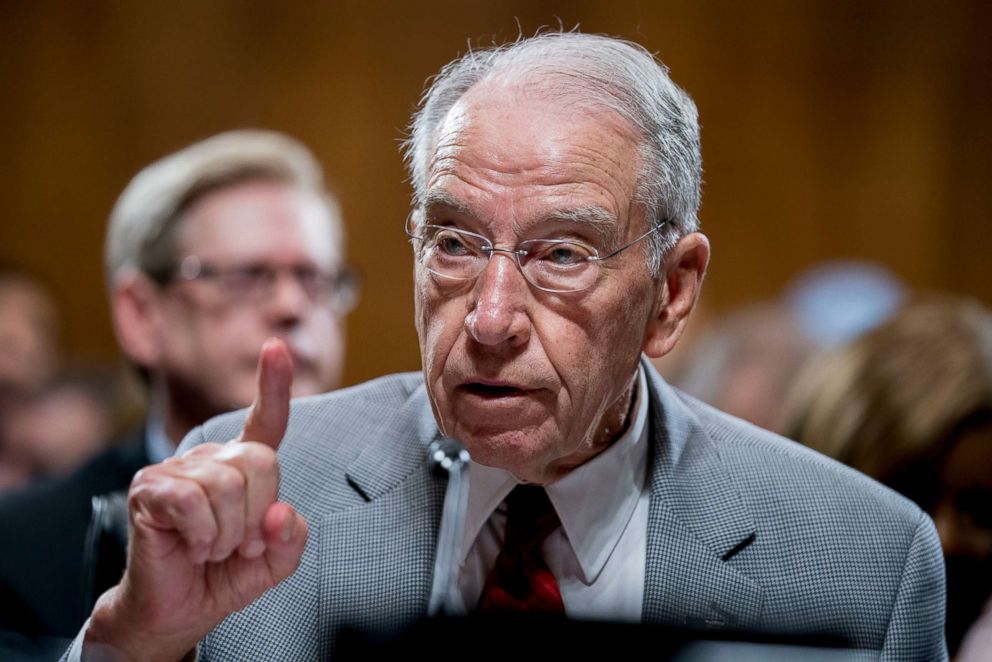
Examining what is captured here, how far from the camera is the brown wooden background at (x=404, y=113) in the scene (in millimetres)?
4617

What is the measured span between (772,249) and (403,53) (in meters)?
1.74

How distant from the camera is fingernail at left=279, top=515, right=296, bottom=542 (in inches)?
50.2

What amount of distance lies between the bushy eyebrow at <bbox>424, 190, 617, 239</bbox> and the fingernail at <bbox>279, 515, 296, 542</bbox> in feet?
1.66

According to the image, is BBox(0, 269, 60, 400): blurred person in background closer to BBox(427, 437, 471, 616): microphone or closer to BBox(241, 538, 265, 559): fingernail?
BBox(427, 437, 471, 616): microphone

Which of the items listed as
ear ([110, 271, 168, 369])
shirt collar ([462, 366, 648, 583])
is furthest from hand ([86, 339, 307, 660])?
ear ([110, 271, 168, 369])

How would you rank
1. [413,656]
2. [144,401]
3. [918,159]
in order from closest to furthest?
[413,656] → [144,401] → [918,159]

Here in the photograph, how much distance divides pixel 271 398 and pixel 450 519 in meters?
0.50

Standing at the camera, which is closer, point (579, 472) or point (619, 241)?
point (619, 241)

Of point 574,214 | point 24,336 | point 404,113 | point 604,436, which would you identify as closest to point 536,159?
point 574,214

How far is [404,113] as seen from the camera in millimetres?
4559

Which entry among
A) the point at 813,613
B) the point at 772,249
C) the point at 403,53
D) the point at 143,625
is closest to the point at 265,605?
the point at 143,625

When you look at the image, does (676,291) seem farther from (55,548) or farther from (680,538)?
(55,548)

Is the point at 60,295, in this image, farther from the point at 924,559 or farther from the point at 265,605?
the point at 924,559

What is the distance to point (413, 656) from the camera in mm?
969
